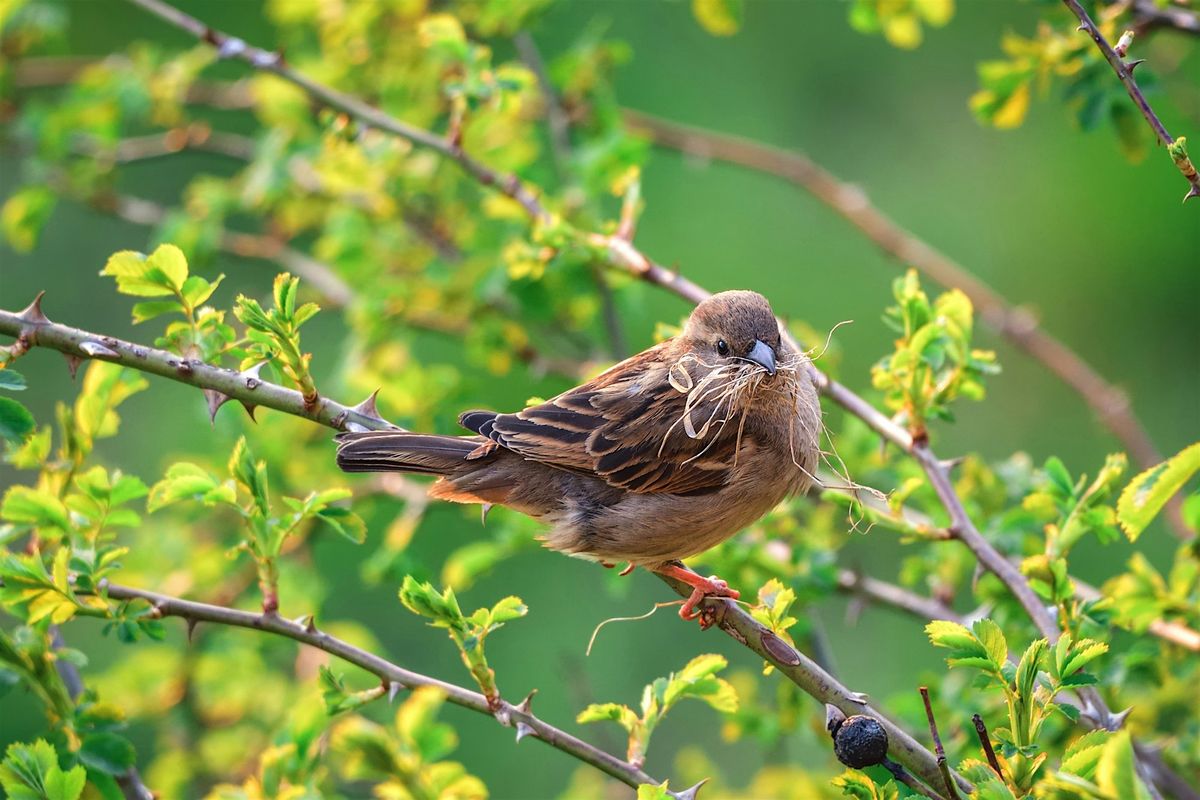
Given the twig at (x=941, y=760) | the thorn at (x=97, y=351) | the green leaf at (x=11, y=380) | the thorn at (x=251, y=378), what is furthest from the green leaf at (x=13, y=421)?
the twig at (x=941, y=760)

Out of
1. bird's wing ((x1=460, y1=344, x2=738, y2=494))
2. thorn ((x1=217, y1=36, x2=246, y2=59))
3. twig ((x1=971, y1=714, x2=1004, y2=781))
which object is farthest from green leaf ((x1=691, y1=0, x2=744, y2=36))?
twig ((x1=971, y1=714, x2=1004, y2=781))

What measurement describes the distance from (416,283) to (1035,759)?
312cm

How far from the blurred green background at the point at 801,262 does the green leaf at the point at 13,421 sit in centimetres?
384

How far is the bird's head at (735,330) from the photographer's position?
143 inches

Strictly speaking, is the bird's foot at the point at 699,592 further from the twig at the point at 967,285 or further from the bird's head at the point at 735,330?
the twig at the point at 967,285

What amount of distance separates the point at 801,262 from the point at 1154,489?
221 inches

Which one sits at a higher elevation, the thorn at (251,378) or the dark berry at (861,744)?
the thorn at (251,378)

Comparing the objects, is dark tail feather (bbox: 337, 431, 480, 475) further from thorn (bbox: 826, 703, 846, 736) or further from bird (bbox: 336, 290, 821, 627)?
thorn (bbox: 826, 703, 846, 736)

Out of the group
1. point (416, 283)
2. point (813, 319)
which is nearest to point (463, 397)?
point (416, 283)

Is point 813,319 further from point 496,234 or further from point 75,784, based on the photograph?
point 75,784

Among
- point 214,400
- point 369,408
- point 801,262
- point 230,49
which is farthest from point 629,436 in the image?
point 801,262

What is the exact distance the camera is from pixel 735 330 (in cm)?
368

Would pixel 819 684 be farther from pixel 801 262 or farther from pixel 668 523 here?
pixel 801 262

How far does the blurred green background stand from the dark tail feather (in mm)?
2839
